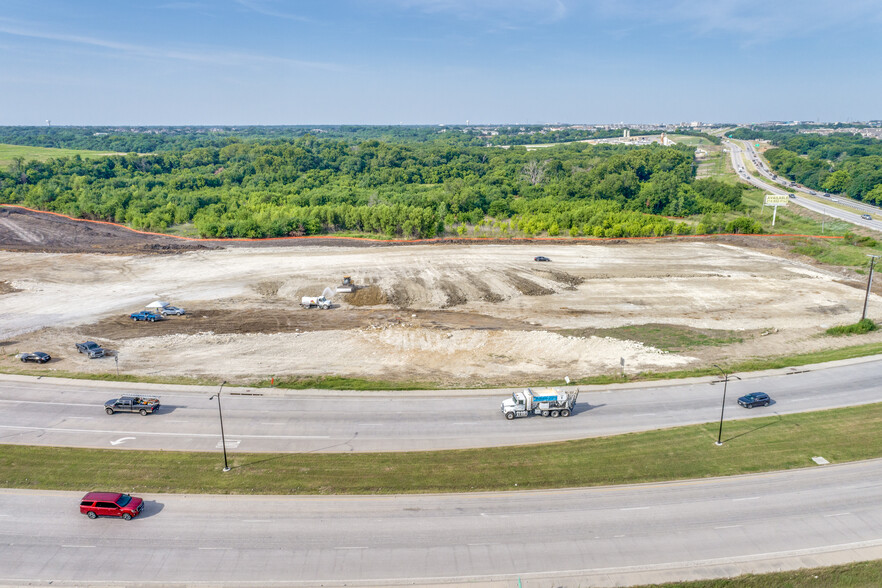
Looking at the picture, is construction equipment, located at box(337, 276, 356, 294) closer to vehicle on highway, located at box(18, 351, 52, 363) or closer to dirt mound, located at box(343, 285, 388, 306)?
dirt mound, located at box(343, 285, 388, 306)

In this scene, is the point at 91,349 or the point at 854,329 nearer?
the point at 91,349

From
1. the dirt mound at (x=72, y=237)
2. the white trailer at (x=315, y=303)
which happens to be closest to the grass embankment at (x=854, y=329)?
the white trailer at (x=315, y=303)

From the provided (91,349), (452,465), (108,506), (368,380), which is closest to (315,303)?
(368,380)

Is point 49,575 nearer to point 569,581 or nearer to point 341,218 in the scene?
point 569,581

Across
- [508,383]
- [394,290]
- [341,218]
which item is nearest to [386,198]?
[341,218]

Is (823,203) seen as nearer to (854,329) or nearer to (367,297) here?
(854,329)

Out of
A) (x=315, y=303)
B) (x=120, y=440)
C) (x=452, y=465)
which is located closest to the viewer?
(x=452, y=465)
